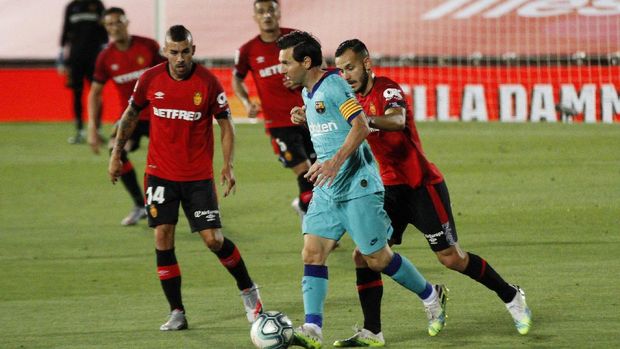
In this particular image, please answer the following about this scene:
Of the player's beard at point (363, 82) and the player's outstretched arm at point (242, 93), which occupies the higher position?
the player's beard at point (363, 82)

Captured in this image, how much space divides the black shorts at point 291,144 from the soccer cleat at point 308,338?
491cm

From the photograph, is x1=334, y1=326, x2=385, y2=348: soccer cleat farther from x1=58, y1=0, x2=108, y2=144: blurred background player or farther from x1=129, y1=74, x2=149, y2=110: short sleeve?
x1=58, y1=0, x2=108, y2=144: blurred background player

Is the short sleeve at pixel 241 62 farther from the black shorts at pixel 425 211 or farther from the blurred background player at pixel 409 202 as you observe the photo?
the black shorts at pixel 425 211

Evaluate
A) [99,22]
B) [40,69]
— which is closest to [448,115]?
[99,22]

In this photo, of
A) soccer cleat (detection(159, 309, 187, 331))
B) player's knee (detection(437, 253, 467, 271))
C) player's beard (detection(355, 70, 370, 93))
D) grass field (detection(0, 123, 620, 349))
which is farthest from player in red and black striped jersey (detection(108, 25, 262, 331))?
player's knee (detection(437, 253, 467, 271))

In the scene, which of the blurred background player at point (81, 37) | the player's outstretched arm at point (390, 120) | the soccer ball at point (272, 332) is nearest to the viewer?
the soccer ball at point (272, 332)

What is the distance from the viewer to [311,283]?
22.9ft

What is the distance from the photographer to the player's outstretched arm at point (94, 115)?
1164 centimetres

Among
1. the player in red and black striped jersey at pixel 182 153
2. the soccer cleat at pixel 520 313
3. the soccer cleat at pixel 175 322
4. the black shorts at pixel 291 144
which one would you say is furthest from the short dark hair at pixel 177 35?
the black shorts at pixel 291 144

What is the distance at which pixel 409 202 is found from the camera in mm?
7652

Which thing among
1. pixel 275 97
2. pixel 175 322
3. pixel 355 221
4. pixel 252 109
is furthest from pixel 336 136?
pixel 275 97

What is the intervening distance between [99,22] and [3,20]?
854 cm

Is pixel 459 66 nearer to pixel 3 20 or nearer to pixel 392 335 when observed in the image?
pixel 3 20

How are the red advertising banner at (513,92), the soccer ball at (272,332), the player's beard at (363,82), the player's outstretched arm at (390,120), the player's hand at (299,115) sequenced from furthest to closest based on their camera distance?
1. the red advertising banner at (513,92)
2. the player's beard at (363,82)
3. the player's hand at (299,115)
4. the player's outstretched arm at (390,120)
5. the soccer ball at (272,332)
